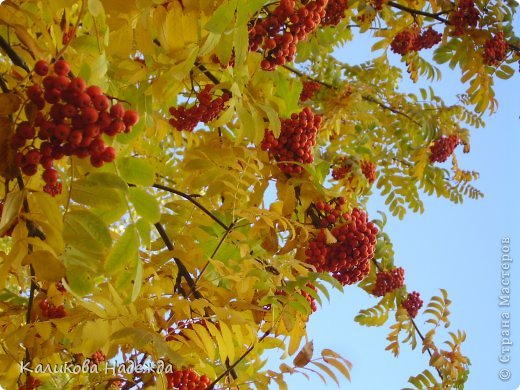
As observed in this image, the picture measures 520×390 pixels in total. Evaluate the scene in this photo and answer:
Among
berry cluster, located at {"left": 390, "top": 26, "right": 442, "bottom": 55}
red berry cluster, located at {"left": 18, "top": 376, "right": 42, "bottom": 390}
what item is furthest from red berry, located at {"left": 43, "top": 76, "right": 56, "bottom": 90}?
berry cluster, located at {"left": 390, "top": 26, "right": 442, "bottom": 55}

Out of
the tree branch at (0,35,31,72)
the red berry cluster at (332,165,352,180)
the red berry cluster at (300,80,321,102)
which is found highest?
the red berry cluster at (300,80,321,102)

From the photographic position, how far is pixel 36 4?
1.71m

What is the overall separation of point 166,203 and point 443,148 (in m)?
3.06

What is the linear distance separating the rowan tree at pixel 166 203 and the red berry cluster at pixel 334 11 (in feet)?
2.27

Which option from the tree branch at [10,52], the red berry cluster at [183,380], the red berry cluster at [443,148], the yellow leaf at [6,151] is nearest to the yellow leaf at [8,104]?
the yellow leaf at [6,151]

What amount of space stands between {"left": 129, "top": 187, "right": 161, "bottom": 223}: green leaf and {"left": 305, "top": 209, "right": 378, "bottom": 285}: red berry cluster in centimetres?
88

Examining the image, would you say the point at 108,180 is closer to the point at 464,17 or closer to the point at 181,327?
the point at 181,327

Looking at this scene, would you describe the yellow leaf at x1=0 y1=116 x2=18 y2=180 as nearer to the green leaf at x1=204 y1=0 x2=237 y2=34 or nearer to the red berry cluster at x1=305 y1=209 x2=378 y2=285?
the green leaf at x1=204 y1=0 x2=237 y2=34

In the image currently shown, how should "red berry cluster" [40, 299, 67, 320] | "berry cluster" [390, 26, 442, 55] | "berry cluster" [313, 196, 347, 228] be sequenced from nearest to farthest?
"red berry cluster" [40, 299, 67, 320]
"berry cluster" [313, 196, 347, 228]
"berry cluster" [390, 26, 442, 55]

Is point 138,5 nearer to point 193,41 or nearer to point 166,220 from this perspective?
point 193,41

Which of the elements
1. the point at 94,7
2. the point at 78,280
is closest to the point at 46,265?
the point at 78,280

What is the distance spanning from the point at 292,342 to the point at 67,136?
1.14m

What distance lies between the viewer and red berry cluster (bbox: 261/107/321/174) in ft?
6.63

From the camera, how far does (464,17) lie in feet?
11.1
